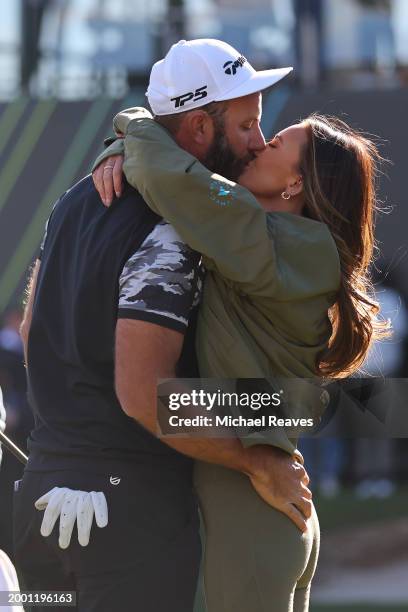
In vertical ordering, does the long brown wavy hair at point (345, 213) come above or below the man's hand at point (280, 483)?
above

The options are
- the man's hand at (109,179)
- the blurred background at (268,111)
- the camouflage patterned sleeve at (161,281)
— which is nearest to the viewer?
the camouflage patterned sleeve at (161,281)

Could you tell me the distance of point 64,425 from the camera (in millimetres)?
2756

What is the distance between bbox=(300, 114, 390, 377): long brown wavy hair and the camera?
9.13ft

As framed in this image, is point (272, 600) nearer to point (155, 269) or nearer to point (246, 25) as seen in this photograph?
point (155, 269)

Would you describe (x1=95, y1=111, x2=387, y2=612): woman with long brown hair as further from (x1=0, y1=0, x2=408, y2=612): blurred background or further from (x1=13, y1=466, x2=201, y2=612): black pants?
(x1=0, y1=0, x2=408, y2=612): blurred background

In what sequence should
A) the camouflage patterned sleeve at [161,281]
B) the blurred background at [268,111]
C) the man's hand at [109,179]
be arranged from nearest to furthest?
the camouflage patterned sleeve at [161,281] → the man's hand at [109,179] → the blurred background at [268,111]

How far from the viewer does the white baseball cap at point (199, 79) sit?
9.16ft

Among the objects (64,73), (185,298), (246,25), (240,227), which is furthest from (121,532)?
(64,73)

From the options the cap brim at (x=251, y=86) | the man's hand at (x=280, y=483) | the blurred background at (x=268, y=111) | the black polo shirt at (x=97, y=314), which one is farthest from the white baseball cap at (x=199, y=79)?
the blurred background at (x=268, y=111)

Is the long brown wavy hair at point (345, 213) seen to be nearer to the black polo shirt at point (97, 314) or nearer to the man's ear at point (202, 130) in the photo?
the man's ear at point (202, 130)

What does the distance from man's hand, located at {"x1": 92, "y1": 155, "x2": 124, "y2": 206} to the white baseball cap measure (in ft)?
0.52

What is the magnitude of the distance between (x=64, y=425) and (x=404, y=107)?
6.82m

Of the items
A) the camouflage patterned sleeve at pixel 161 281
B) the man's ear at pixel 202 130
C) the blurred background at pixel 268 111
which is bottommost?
the blurred background at pixel 268 111

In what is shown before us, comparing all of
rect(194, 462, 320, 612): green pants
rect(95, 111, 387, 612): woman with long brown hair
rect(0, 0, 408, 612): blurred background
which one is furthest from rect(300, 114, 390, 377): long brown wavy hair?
rect(0, 0, 408, 612): blurred background
